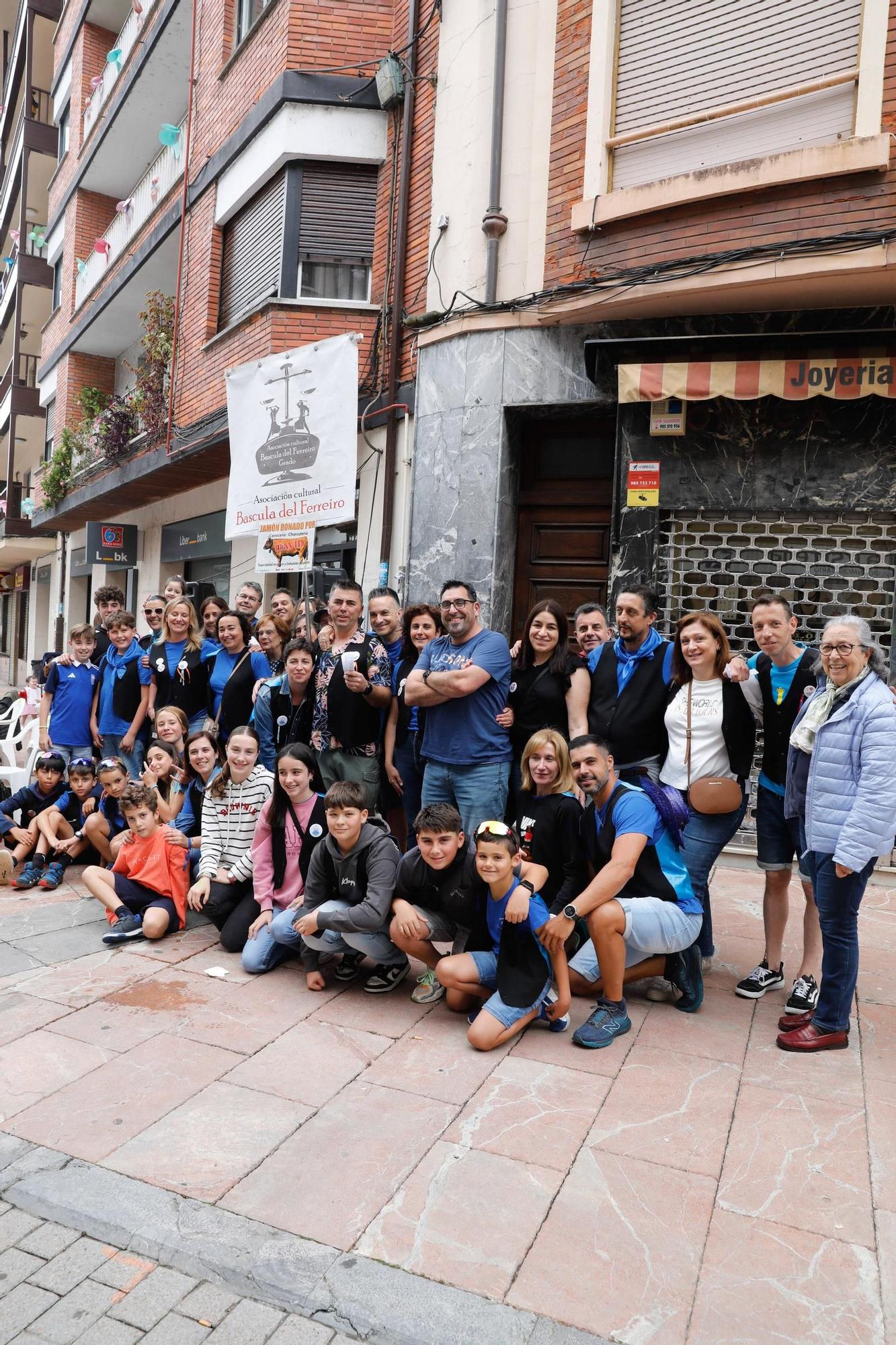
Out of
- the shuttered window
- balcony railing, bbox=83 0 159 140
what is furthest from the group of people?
balcony railing, bbox=83 0 159 140

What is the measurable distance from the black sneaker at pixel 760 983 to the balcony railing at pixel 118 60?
51.3ft

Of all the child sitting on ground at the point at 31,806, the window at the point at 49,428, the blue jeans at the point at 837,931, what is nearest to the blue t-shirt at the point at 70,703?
the child sitting on ground at the point at 31,806

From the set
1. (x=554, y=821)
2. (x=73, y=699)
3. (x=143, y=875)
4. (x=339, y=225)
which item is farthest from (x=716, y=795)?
(x=339, y=225)

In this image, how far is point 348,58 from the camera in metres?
9.53

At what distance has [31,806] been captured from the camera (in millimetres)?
6762

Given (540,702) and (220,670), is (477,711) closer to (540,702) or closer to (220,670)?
(540,702)

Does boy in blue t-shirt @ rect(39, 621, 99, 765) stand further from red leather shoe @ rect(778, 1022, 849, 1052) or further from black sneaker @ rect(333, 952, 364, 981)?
red leather shoe @ rect(778, 1022, 849, 1052)

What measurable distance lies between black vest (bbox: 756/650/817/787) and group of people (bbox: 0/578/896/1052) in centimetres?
1

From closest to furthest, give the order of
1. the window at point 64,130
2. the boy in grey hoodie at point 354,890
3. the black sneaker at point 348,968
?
the boy in grey hoodie at point 354,890 < the black sneaker at point 348,968 < the window at point 64,130

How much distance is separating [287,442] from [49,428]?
62.2 feet

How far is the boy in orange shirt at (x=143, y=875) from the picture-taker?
17.4 feet

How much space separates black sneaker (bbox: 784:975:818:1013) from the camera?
4.12 m

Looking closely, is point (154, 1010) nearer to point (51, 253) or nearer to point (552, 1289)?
point (552, 1289)

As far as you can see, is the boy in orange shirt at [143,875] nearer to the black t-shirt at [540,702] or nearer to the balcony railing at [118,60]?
the black t-shirt at [540,702]
